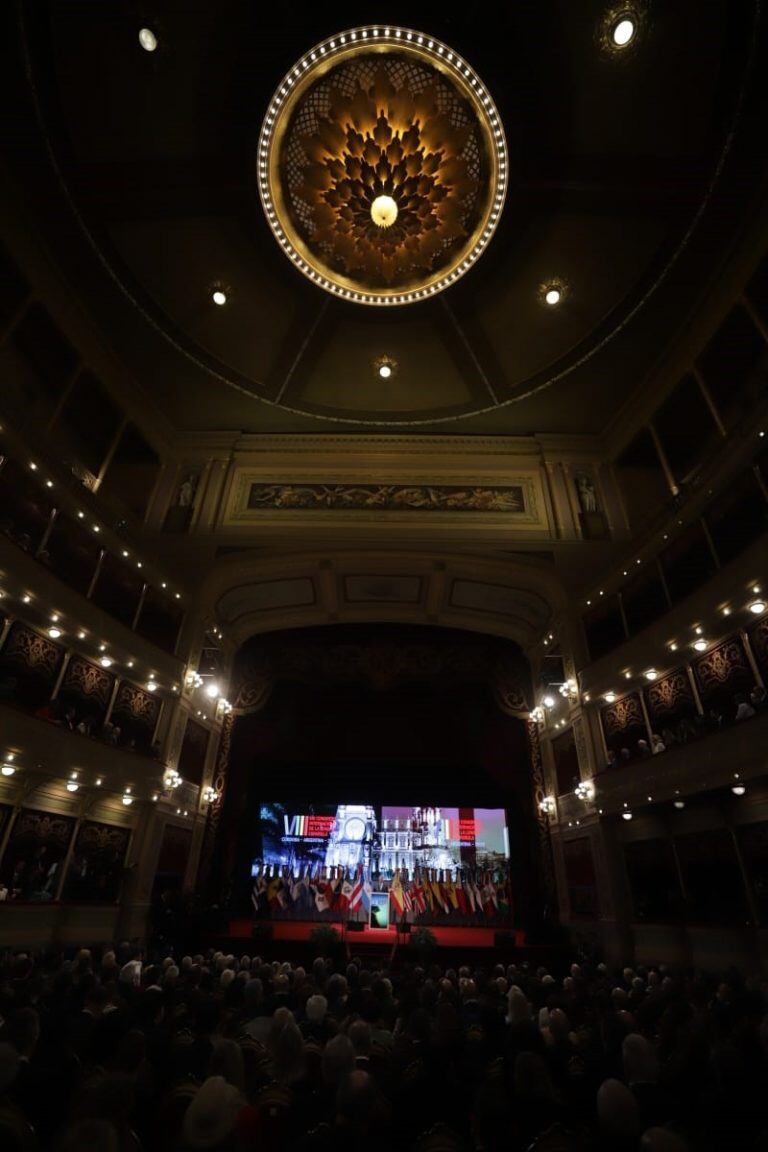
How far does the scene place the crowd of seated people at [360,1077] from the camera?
2.32 meters

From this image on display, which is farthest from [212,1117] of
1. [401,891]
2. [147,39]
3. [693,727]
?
[401,891]

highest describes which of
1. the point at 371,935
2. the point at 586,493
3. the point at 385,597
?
the point at 586,493

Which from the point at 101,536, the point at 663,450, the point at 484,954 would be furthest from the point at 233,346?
the point at 484,954

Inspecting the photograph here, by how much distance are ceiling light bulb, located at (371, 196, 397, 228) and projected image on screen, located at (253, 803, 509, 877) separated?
45.3 ft

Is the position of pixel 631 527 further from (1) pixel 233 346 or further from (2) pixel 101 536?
(2) pixel 101 536

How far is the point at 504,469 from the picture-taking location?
44.7 feet

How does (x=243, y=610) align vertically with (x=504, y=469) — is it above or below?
below

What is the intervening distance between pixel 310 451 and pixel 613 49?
9.09m

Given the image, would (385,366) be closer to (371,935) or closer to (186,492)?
(186,492)

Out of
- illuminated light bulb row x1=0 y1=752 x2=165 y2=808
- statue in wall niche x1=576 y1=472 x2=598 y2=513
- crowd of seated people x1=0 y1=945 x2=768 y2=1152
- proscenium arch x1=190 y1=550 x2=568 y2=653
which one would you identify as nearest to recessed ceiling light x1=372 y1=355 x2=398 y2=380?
proscenium arch x1=190 y1=550 x2=568 y2=653

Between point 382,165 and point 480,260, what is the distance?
2.38m

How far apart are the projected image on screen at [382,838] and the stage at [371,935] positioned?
1.41m

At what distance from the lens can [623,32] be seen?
7.96 m

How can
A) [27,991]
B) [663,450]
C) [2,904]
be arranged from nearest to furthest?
[27,991] < [2,904] < [663,450]
